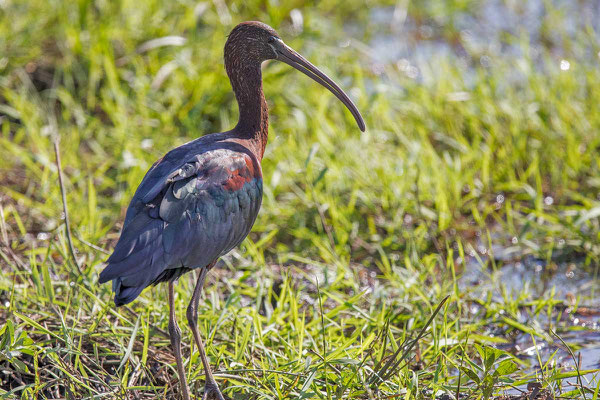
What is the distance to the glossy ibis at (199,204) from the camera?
3229mm

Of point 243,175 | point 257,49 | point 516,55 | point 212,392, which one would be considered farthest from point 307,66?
point 516,55

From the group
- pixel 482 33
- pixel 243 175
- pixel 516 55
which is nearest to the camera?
pixel 243 175

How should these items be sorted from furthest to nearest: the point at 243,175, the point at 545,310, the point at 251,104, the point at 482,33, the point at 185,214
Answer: the point at 482,33 → the point at 545,310 → the point at 251,104 → the point at 243,175 → the point at 185,214

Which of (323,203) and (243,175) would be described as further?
(323,203)

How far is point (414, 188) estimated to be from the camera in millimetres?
5125

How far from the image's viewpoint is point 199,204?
3.44 meters

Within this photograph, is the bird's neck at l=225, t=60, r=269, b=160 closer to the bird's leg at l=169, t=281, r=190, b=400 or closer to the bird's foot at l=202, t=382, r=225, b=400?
the bird's leg at l=169, t=281, r=190, b=400

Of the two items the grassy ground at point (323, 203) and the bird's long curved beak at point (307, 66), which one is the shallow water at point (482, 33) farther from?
the bird's long curved beak at point (307, 66)

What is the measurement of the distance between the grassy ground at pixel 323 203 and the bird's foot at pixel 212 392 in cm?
7

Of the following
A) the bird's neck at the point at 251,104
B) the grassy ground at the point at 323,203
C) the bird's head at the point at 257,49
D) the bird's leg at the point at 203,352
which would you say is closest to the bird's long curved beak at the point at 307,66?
the bird's head at the point at 257,49

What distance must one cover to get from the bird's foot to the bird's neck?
1103mm

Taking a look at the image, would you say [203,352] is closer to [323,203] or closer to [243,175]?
[243,175]

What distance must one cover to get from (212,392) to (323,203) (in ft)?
6.13

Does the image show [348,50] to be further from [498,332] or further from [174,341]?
[174,341]
